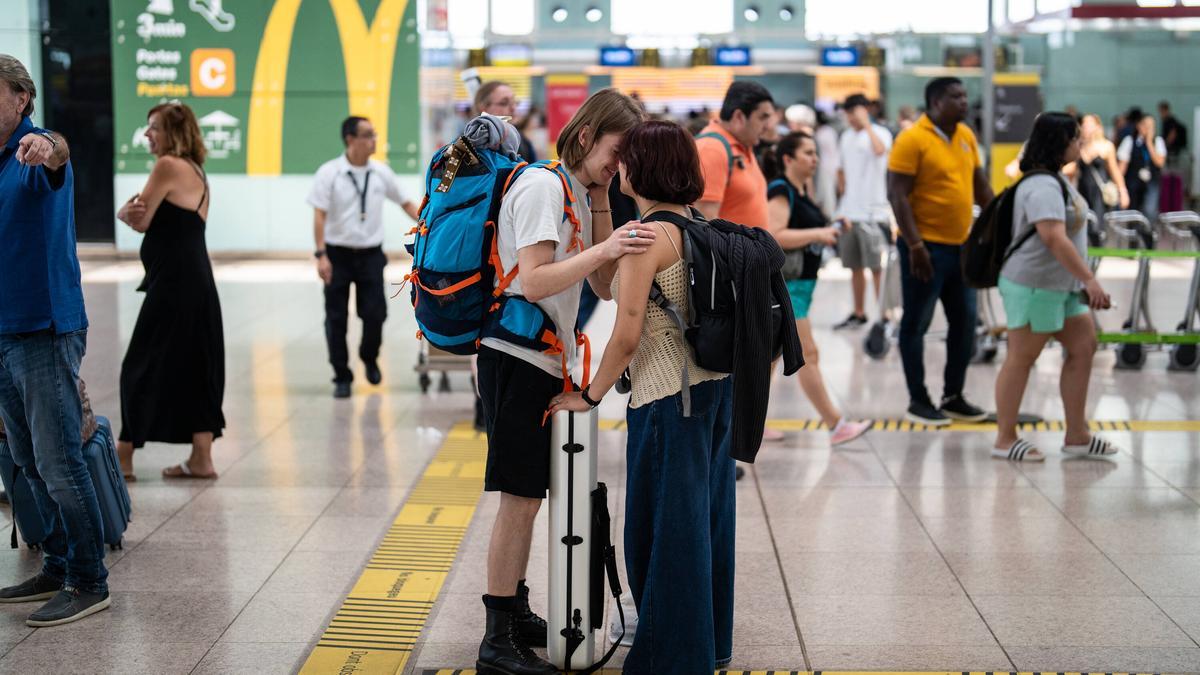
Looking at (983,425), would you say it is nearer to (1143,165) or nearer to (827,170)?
(827,170)

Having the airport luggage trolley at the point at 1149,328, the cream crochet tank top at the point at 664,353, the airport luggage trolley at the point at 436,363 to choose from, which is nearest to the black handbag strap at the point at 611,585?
the cream crochet tank top at the point at 664,353

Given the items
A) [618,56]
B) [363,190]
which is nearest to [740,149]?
[363,190]

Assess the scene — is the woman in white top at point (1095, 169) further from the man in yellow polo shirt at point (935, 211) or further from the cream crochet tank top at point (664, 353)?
the cream crochet tank top at point (664, 353)

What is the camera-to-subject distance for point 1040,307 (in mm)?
6383

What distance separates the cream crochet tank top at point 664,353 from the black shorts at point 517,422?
0.26m

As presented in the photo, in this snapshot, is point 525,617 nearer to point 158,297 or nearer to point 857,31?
point 158,297

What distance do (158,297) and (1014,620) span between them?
3902 mm

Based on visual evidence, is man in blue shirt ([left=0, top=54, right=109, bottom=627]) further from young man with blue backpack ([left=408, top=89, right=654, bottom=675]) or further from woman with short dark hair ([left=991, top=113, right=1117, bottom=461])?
woman with short dark hair ([left=991, top=113, right=1117, bottom=461])

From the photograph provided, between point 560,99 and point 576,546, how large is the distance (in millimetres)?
20297

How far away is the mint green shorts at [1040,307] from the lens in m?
6.37

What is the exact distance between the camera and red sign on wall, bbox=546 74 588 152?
920 inches

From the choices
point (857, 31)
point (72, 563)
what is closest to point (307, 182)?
point (857, 31)

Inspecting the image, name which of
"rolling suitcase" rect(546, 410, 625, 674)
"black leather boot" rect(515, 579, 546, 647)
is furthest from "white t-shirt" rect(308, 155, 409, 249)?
"rolling suitcase" rect(546, 410, 625, 674)

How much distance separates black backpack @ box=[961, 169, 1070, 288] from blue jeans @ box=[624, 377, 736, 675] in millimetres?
3214
